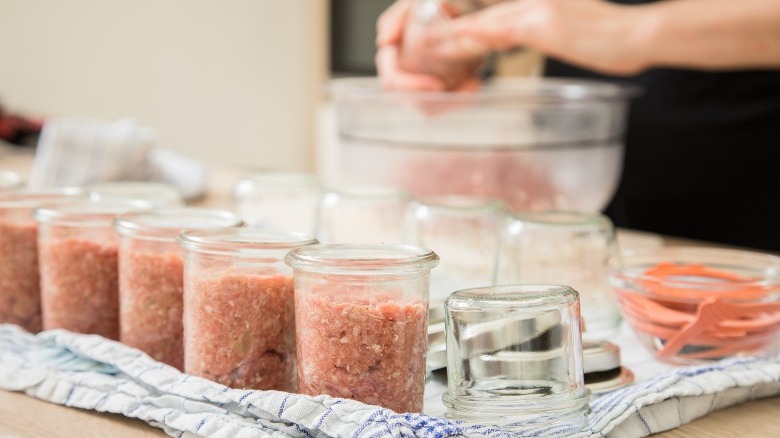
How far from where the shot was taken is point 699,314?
0.73 m

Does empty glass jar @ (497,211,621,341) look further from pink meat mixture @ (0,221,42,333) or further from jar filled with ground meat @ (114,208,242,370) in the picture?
pink meat mixture @ (0,221,42,333)

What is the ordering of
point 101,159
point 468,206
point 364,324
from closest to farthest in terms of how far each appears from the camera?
point 364,324, point 468,206, point 101,159

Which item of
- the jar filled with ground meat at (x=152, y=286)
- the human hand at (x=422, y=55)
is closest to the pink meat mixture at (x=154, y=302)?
the jar filled with ground meat at (x=152, y=286)

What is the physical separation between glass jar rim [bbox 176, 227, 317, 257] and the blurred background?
2.08 meters

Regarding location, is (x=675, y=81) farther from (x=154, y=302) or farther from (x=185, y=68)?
Result: (x=185, y=68)

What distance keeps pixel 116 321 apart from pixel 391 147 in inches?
21.6

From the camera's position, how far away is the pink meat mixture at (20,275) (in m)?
0.85

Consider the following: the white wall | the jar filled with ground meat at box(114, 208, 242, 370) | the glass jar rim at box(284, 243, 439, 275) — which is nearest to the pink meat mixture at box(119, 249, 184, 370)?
the jar filled with ground meat at box(114, 208, 242, 370)

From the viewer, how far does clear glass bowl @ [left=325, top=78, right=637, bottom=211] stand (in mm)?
1185

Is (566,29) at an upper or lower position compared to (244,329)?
upper

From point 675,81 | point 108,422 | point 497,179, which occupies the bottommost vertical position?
point 108,422

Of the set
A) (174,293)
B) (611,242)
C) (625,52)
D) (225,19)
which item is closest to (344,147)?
(625,52)

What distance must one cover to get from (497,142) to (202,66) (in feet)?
8.49

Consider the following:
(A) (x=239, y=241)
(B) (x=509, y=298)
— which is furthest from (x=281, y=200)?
(B) (x=509, y=298)
